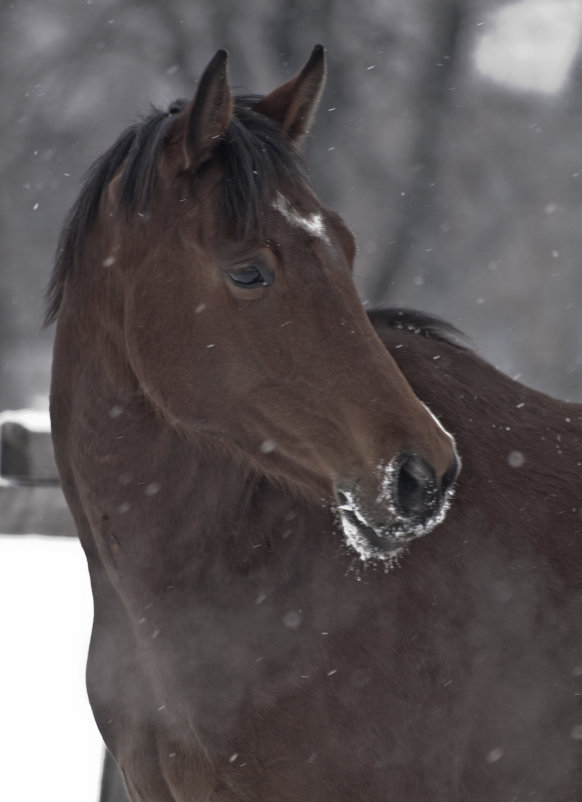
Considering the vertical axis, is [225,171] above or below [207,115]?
below

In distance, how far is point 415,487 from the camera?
179 centimetres

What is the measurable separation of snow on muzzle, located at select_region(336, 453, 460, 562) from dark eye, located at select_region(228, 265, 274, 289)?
477 millimetres

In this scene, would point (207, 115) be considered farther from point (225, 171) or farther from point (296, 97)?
point (296, 97)

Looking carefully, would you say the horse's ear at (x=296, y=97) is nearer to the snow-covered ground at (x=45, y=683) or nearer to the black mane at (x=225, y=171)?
the black mane at (x=225, y=171)

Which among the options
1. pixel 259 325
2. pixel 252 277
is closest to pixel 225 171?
pixel 252 277

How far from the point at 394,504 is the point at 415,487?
0.19 feet

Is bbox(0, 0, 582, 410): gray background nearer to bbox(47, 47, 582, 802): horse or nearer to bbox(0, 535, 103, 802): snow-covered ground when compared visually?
bbox(0, 535, 103, 802): snow-covered ground

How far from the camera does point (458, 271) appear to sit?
1010 cm

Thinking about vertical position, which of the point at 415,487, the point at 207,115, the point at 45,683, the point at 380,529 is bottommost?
the point at 45,683

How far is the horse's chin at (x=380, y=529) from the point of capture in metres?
1.84

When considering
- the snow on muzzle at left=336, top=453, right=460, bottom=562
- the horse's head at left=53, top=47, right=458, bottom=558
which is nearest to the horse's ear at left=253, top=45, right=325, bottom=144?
the horse's head at left=53, top=47, right=458, bottom=558

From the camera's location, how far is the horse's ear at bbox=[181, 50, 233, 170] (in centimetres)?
194

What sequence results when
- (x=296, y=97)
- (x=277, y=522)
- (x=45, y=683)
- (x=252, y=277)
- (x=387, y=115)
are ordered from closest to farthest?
(x=252, y=277) < (x=277, y=522) < (x=296, y=97) < (x=45, y=683) < (x=387, y=115)

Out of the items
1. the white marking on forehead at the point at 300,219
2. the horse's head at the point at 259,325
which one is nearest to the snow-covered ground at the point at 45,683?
the horse's head at the point at 259,325
